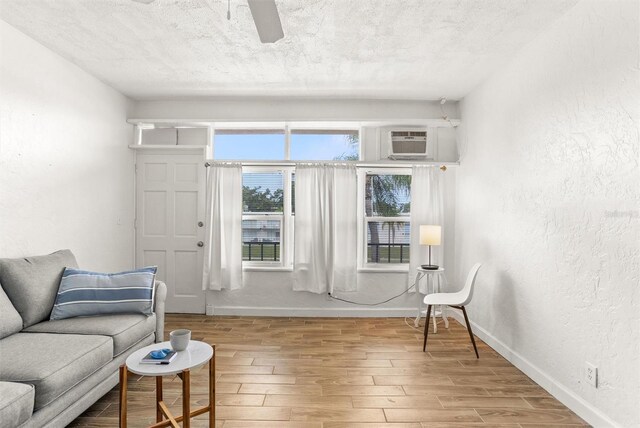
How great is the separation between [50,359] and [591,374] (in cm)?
317

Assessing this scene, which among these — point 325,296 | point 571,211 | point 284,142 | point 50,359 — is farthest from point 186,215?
point 571,211

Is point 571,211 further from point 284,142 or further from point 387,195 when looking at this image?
point 284,142

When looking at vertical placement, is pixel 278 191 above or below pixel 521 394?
above

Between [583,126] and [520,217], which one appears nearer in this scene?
[583,126]

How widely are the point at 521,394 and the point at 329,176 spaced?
9.39ft

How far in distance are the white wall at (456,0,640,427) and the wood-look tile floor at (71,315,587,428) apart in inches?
10.8

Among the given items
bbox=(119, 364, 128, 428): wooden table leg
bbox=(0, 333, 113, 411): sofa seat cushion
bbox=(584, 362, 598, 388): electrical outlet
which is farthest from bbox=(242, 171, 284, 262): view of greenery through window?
bbox=(584, 362, 598, 388): electrical outlet

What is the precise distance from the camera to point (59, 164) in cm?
322

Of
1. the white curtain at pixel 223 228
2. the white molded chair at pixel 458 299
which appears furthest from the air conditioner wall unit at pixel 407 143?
the white curtain at pixel 223 228

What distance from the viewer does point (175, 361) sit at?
72.2 inches

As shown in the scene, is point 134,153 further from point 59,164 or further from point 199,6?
point 199,6

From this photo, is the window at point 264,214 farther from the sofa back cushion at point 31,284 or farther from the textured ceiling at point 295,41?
the sofa back cushion at point 31,284

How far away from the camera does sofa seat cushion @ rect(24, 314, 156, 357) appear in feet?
7.98

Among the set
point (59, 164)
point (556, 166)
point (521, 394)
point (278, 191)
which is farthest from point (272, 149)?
point (521, 394)
